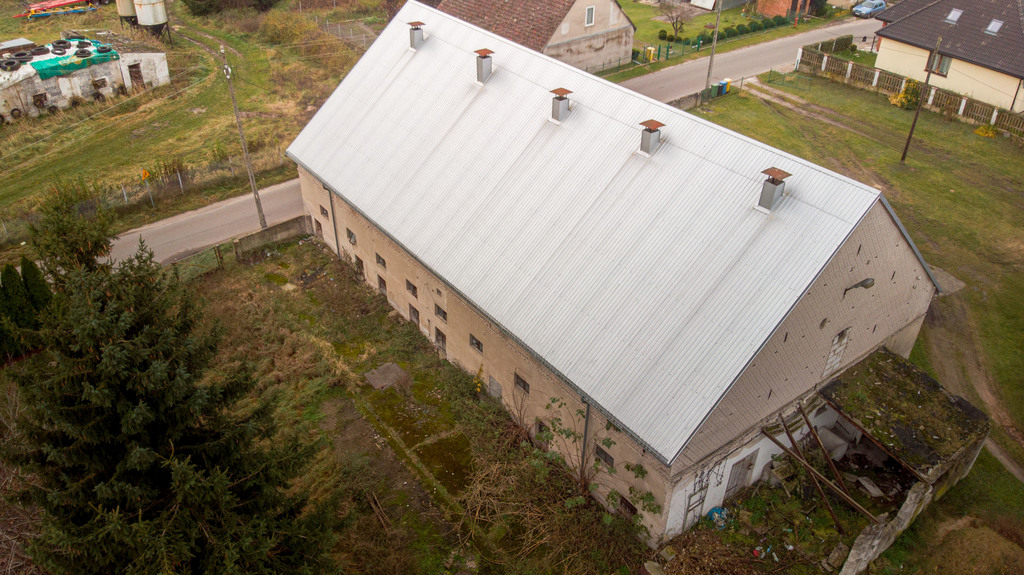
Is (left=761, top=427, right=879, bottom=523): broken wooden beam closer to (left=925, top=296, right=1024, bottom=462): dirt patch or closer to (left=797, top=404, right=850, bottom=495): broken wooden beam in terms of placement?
(left=797, top=404, right=850, bottom=495): broken wooden beam

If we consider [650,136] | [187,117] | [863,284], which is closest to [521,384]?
[650,136]

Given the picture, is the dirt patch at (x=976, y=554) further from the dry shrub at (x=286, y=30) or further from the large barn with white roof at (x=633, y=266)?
the dry shrub at (x=286, y=30)

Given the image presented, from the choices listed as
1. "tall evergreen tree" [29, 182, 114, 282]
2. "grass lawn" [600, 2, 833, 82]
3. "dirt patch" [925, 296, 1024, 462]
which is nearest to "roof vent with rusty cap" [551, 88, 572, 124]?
"tall evergreen tree" [29, 182, 114, 282]

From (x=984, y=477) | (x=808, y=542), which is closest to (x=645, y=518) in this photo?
(x=808, y=542)

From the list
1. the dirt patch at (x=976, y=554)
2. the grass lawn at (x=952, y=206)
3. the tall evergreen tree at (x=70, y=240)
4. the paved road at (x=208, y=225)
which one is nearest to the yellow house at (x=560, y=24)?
the grass lawn at (x=952, y=206)

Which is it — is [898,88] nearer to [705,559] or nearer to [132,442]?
[705,559]

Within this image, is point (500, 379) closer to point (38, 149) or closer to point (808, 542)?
point (808, 542)
